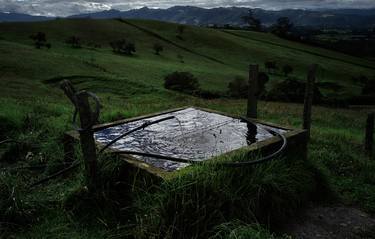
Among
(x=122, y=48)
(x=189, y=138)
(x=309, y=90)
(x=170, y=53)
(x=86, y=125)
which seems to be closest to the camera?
(x=86, y=125)

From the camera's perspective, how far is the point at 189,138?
732 centimetres

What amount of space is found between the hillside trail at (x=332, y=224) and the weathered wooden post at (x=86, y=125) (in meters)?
3.20

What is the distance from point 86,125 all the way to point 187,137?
8.69ft

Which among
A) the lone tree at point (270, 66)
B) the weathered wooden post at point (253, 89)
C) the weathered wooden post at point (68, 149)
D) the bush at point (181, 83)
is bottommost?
the lone tree at point (270, 66)

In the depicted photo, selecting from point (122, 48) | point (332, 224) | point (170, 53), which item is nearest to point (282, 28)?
point (170, 53)

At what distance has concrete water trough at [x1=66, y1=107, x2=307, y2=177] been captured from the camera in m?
6.23

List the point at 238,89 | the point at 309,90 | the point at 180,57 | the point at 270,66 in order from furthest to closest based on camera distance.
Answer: the point at 270,66 < the point at 180,57 < the point at 238,89 < the point at 309,90

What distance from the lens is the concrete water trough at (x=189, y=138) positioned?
6230 mm

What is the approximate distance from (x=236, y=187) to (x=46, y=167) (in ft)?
12.8

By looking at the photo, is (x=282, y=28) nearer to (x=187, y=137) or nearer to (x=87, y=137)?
(x=187, y=137)

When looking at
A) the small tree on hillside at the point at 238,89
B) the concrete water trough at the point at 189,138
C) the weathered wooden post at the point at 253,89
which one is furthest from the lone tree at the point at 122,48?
the concrete water trough at the point at 189,138

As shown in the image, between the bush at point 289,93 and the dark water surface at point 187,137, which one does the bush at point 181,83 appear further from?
the dark water surface at point 187,137

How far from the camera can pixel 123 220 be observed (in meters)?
5.12

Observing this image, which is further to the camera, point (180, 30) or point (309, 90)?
point (180, 30)
